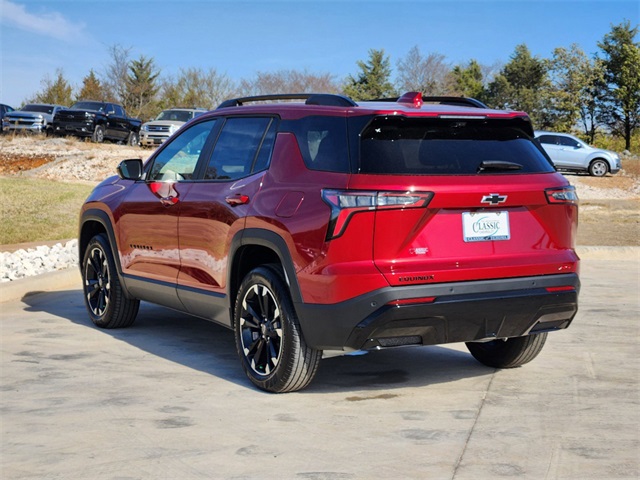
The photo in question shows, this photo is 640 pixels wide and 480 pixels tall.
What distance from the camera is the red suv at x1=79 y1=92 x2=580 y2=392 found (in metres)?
5.33

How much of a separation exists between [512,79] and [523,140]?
185 ft

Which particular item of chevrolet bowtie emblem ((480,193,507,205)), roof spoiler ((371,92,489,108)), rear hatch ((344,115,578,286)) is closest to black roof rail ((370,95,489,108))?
roof spoiler ((371,92,489,108))

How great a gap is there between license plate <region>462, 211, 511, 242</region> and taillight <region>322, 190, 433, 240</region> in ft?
1.03

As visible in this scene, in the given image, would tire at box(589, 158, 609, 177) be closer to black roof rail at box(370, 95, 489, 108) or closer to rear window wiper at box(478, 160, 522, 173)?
black roof rail at box(370, 95, 489, 108)

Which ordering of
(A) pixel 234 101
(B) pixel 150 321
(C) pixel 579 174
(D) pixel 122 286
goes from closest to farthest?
(A) pixel 234 101 < (D) pixel 122 286 < (B) pixel 150 321 < (C) pixel 579 174

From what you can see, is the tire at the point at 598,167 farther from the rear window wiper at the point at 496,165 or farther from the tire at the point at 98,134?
the rear window wiper at the point at 496,165

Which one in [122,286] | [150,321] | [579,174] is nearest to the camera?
[122,286]

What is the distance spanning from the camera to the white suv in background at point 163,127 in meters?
34.2

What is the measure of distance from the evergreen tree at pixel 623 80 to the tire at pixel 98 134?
28559 millimetres

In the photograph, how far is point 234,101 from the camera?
6.98m

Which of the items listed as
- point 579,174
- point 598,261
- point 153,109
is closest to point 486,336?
point 598,261

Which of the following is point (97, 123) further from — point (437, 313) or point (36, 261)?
point (437, 313)

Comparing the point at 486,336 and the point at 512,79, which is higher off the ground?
the point at 512,79

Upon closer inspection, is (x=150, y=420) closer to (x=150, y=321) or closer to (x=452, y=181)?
(x=452, y=181)
